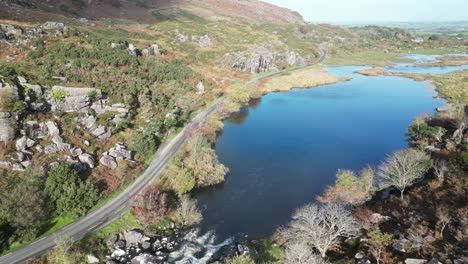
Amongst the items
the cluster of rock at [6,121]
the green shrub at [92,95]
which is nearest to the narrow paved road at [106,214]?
the green shrub at [92,95]

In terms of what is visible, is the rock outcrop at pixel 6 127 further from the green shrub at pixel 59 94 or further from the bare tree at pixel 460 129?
the bare tree at pixel 460 129

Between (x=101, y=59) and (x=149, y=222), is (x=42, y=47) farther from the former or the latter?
(x=149, y=222)

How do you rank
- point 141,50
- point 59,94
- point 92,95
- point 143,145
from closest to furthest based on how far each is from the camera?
point 143,145 → point 59,94 → point 92,95 → point 141,50

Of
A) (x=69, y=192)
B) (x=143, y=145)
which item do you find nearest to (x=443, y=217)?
(x=143, y=145)

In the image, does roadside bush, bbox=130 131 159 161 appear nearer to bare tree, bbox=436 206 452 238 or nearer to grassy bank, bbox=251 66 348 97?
bare tree, bbox=436 206 452 238

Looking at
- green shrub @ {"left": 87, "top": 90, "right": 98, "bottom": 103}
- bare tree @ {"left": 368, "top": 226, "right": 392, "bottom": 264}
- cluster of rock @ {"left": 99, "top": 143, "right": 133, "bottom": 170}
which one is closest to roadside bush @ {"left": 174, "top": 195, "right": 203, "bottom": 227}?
cluster of rock @ {"left": 99, "top": 143, "right": 133, "bottom": 170}

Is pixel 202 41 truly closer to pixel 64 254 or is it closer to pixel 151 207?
pixel 151 207
